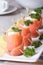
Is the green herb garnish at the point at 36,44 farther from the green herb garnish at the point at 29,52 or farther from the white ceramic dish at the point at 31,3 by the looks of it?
the white ceramic dish at the point at 31,3

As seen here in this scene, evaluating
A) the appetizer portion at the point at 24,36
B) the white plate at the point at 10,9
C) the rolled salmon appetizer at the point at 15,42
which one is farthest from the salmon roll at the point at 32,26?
the white plate at the point at 10,9

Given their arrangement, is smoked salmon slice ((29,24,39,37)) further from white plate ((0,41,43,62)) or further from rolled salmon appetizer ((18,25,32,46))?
white plate ((0,41,43,62))

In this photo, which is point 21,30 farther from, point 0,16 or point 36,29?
point 0,16

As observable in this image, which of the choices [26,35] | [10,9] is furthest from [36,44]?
[10,9]

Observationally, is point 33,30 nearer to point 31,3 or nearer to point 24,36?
point 24,36

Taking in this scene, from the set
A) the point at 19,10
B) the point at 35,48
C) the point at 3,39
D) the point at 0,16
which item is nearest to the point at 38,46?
the point at 35,48

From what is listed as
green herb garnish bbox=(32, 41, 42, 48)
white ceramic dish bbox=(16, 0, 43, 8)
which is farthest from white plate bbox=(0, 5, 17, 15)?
green herb garnish bbox=(32, 41, 42, 48)

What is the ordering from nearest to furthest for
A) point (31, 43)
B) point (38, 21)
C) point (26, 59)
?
1. point (26, 59)
2. point (31, 43)
3. point (38, 21)

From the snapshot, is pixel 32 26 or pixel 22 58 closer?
pixel 22 58
